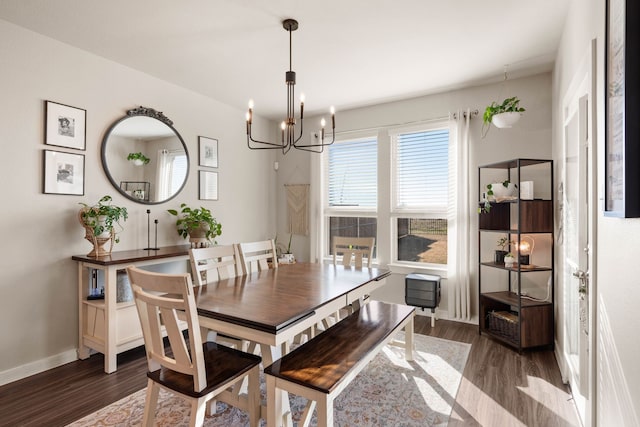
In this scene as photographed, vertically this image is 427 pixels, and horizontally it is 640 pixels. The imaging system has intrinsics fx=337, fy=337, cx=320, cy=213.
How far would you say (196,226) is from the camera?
3.68m

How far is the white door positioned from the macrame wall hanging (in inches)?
125

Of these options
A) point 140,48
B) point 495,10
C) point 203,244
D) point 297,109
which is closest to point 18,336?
point 203,244

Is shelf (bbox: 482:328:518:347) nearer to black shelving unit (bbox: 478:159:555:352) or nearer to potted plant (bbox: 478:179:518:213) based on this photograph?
black shelving unit (bbox: 478:159:555:352)

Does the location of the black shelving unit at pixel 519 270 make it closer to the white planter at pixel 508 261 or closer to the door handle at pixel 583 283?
the white planter at pixel 508 261

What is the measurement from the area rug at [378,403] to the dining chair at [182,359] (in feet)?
1.36

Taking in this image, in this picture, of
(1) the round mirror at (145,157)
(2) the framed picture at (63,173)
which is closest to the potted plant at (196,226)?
(1) the round mirror at (145,157)

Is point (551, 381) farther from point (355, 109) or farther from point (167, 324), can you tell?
point (355, 109)

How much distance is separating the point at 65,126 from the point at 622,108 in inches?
144

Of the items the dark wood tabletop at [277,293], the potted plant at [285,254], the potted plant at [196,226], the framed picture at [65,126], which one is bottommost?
the potted plant at [285,254]

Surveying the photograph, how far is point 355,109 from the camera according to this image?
15.5 feet

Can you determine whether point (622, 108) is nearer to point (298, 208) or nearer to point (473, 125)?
point (473, 125)

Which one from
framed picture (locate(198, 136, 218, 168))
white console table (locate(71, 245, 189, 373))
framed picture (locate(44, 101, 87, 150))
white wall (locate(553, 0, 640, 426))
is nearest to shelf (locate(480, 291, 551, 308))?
white wall (locate(553, 0, 640, 426))

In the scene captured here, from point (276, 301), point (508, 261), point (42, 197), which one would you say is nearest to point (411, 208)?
point (508, 261)

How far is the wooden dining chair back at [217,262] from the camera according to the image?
2.43 m
